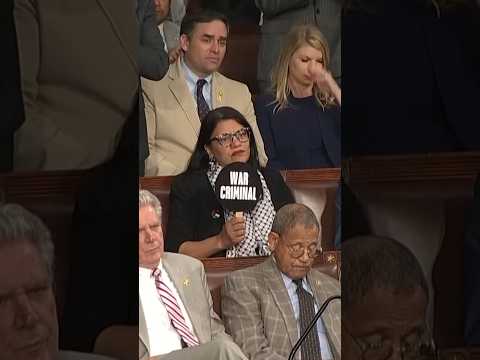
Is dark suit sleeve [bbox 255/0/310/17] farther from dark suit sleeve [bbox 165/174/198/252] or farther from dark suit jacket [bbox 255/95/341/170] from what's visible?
dark suit sleeve [bbox 165/174/198/252]

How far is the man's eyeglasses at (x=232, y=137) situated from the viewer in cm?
664

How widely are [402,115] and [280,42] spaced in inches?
21.8

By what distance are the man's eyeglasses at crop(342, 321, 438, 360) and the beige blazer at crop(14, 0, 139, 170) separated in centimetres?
125

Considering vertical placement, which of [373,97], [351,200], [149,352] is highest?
[373,97]

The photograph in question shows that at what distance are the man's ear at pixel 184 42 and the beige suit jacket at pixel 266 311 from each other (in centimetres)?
88

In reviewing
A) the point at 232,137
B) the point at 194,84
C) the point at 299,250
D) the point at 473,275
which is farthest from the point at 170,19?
the point at 473,275

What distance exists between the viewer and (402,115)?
262 inches

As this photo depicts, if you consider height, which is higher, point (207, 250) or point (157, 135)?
point (157, 135)

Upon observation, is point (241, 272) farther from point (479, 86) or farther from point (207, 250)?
point (479, 86)

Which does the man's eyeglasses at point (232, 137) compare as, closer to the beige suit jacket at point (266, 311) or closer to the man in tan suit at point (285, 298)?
the man in tan suit at point (285, 298)

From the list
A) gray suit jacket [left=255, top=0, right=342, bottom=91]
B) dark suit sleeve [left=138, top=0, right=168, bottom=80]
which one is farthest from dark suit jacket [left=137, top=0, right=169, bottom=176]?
gray suit jacket [left=255, top=0, right=342, bottom=91]

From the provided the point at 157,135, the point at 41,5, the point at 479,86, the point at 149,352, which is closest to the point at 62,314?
the point at 149,352

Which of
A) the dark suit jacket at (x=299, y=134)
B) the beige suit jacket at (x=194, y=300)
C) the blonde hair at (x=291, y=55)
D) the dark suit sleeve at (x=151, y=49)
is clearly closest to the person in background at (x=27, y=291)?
the beige suit jacket at (x=194, y=300)

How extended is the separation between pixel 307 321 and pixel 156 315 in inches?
23.2
